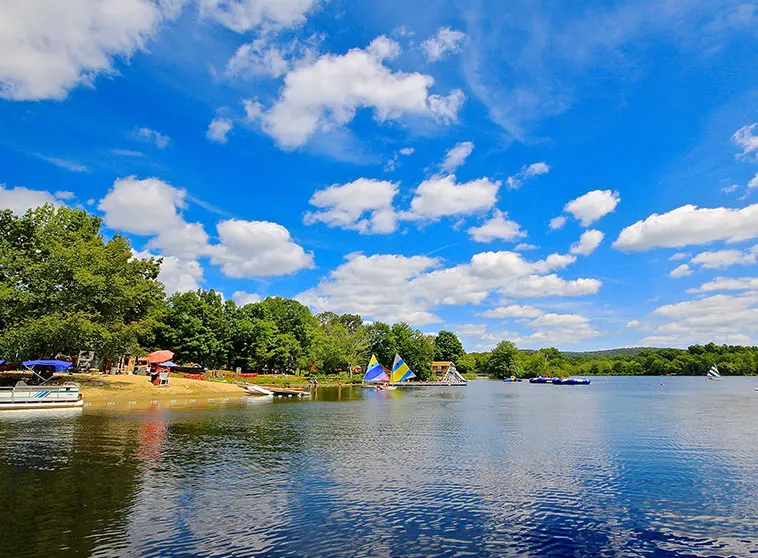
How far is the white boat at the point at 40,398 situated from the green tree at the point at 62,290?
6.84m

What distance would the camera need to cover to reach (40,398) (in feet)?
152

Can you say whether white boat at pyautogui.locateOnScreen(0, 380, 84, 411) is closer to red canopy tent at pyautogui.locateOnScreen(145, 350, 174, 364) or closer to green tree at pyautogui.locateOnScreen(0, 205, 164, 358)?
green tree at pyautogui.locateOnScreen(0, 205, 164, 358)

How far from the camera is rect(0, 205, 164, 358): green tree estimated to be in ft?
174

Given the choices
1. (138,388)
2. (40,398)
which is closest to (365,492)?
(40,398)

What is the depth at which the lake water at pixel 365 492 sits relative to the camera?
582 inches

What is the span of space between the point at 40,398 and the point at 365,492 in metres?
40.7

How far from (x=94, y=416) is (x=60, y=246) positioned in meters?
24.6

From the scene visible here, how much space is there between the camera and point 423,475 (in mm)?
23781

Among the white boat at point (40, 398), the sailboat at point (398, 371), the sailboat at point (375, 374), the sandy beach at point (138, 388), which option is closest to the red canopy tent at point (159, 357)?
the sandy beach at point (138, 388)

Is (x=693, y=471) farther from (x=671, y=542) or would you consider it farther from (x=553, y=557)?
(x=553, y=557)

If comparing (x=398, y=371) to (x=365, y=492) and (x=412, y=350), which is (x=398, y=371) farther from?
(x=365, y=492)

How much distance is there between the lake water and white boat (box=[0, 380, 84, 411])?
667 cm

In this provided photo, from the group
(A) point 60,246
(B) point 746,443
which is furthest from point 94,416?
(B) point 746,443

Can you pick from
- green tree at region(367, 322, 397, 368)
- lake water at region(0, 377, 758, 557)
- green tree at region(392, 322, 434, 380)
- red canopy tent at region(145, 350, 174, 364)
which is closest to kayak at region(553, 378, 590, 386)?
green tree at region(392, 322, 434, 380)
